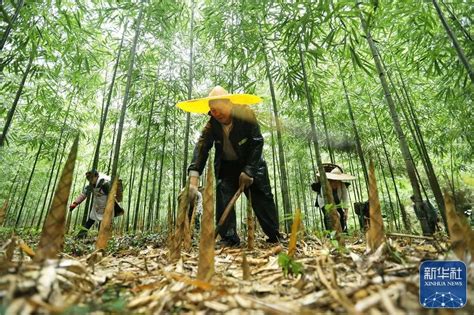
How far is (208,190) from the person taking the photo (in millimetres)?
1365

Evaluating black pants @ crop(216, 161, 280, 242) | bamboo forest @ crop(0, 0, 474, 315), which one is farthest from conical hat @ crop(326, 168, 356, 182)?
black pants @ crop(216, 161, 280, 242)

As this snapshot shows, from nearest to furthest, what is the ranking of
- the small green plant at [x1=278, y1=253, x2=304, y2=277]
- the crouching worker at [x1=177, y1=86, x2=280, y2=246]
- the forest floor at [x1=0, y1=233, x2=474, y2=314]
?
the forest floor at [x1=0, y1=233, x2=474, y2=314] → the small green plant at [x1=278, y1=253, x2=304, y2=277] → the crouching worker at [x1=177, y1=86, x2=280, y2=246]

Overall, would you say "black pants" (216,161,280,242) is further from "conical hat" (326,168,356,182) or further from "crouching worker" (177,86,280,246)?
"conical hat" (326,168,356,182)

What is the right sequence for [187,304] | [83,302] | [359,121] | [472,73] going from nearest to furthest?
[83,302] < [187,304] < [472,73] < [359,121]

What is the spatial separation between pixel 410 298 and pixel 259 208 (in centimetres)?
212

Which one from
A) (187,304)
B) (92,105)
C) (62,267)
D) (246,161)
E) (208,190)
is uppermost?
(92,105)

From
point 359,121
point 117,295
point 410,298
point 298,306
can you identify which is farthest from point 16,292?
point 359,121

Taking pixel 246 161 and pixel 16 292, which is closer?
pixel 16 292

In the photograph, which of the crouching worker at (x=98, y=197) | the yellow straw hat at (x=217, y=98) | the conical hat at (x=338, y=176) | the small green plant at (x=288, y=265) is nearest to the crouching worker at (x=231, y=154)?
the yellow straw hat at (x=217, y=98)

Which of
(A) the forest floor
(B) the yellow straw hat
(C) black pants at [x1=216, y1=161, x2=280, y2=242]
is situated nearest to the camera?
(A) the forest floor

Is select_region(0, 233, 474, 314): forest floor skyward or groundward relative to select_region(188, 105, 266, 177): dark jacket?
groundward

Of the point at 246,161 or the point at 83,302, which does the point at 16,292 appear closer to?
the point at 83,302

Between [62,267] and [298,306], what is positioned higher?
[62,267]

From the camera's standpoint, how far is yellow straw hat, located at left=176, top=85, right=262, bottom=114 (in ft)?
7.54
